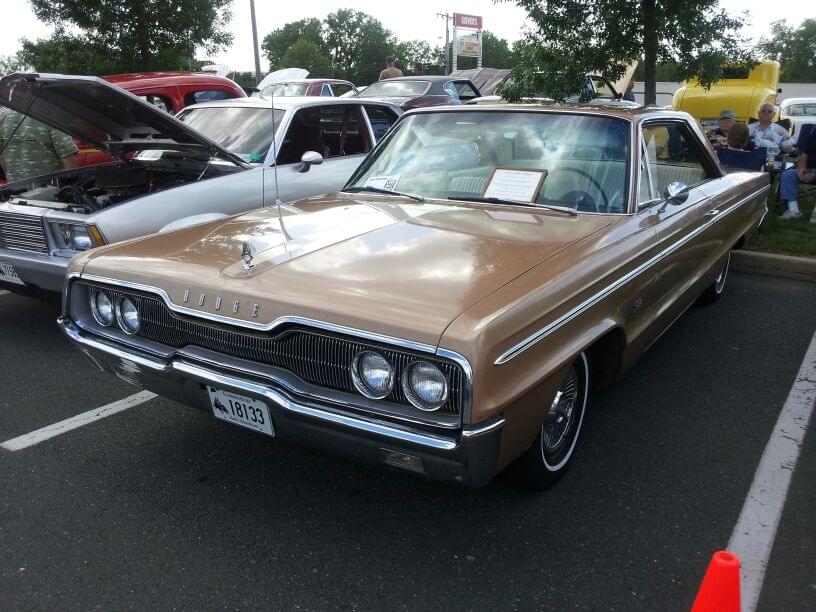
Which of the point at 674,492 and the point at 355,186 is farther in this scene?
the point at 355,186

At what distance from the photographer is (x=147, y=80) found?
8.14 meters

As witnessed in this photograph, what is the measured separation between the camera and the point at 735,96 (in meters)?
13.3

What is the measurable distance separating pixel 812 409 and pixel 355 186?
109 inches

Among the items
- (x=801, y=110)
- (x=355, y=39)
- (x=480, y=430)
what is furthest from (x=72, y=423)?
(x=355, y=39)

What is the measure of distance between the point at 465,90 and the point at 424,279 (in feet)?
43.6

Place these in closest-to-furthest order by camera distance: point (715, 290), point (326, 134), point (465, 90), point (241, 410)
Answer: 1. point (241, 410)
2. point (715, 290)
3. point (326, 134)
4. point (465, 90)

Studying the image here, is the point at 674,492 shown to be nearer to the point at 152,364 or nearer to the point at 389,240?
the point at 389,240

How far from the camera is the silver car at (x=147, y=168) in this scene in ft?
14.8

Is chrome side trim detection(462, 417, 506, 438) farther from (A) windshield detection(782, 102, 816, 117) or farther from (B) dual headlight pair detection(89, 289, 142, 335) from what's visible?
(A) windshield detection(782, 102, 816, 117)

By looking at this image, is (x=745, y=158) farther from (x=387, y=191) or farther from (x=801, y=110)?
(x=801, y=110)

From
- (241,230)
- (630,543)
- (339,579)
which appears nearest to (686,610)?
(630,543)

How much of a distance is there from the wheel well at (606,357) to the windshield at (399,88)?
11.1 m

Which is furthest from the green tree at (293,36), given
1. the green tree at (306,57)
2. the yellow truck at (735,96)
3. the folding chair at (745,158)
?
the folding chair at (745,158)

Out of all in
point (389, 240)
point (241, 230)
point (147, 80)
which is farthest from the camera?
point (147, 80)
